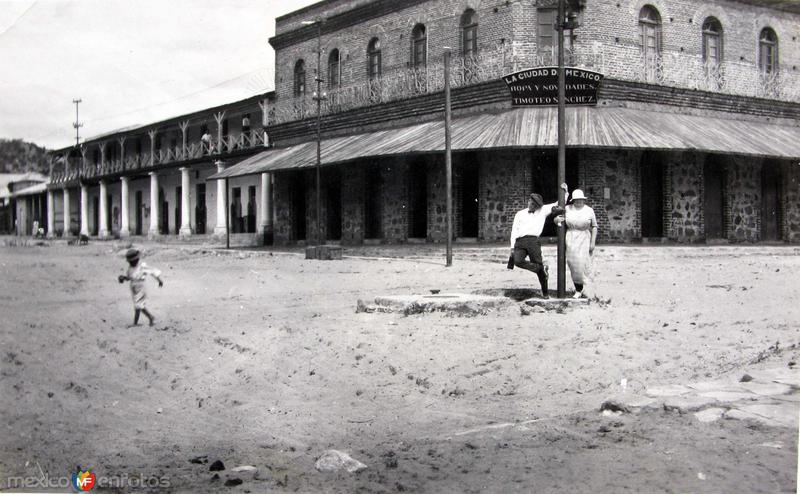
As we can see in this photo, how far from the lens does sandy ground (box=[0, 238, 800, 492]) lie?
510 cm

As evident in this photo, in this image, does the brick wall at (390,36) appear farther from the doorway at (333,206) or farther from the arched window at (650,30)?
the arched window at (650,30)

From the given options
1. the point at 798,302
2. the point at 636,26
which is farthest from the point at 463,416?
the point at 636,26

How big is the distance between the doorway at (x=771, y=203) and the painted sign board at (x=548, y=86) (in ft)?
19.9

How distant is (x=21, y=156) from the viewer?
8547 mm

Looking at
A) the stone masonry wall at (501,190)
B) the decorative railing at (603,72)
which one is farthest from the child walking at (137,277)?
the decorative railing at (603,72)

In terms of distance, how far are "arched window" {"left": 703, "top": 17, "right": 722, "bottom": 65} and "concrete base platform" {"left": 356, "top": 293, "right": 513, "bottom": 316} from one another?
15.1m

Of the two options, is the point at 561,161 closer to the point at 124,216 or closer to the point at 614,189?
the point at 124,216

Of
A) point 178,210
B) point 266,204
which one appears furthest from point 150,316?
point 266,204

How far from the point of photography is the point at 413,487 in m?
4.91

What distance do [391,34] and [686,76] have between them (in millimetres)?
8770

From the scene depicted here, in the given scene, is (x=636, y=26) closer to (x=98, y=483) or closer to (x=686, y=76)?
(x=686, y=76)

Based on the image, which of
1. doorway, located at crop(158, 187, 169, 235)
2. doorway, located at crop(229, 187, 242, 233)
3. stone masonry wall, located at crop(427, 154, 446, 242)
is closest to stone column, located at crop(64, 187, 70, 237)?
doorway, located at crop(158, 187, 169, 235)

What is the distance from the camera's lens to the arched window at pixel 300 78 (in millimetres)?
28234

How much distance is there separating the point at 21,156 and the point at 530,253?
22.4 ft
